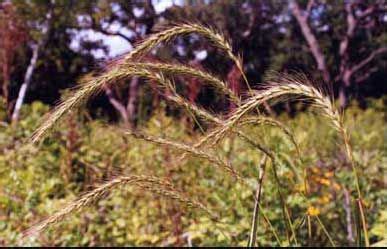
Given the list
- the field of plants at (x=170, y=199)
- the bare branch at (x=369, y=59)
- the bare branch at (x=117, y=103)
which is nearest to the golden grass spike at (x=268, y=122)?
the field of plants at (x=170, y=199)

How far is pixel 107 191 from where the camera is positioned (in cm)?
109

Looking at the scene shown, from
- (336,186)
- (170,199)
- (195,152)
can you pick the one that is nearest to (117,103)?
(336,186)

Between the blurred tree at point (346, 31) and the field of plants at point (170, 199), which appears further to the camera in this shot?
the blurred tree at point (346, 31)

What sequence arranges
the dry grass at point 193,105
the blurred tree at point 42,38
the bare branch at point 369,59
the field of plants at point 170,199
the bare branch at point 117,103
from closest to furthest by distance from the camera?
the dry grass at point 193,105
the field of plants at point 170,199
the bare branch at point 117,103
the blurred tree at point 42,38
the bare branch at point 369,59

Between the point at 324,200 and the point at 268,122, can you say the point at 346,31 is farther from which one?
the point at 268,122

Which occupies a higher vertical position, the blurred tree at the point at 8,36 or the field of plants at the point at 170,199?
the blurred tree at the point at 8,36

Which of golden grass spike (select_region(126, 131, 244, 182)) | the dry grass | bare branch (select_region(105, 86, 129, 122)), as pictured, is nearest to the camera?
the dry grass

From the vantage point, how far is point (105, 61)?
1.21 meters

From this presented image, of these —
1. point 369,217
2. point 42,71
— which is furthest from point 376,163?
point 42,71

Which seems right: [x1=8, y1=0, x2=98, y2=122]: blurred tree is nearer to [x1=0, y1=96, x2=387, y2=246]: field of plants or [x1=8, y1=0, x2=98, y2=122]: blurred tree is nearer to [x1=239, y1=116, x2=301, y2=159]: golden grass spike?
[x1=0, y1=96, x2=387, y2=246]: field of plants

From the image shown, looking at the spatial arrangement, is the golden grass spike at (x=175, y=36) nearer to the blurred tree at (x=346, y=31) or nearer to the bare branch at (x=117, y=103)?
the bare branch at (x=117, y=103)

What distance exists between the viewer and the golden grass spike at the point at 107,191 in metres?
1.05

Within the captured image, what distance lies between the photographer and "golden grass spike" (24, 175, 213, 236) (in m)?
1.05

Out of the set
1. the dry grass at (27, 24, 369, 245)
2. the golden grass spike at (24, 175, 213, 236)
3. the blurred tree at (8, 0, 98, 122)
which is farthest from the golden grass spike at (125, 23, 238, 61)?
the blurred tree at (8, 0, 98, 122)
